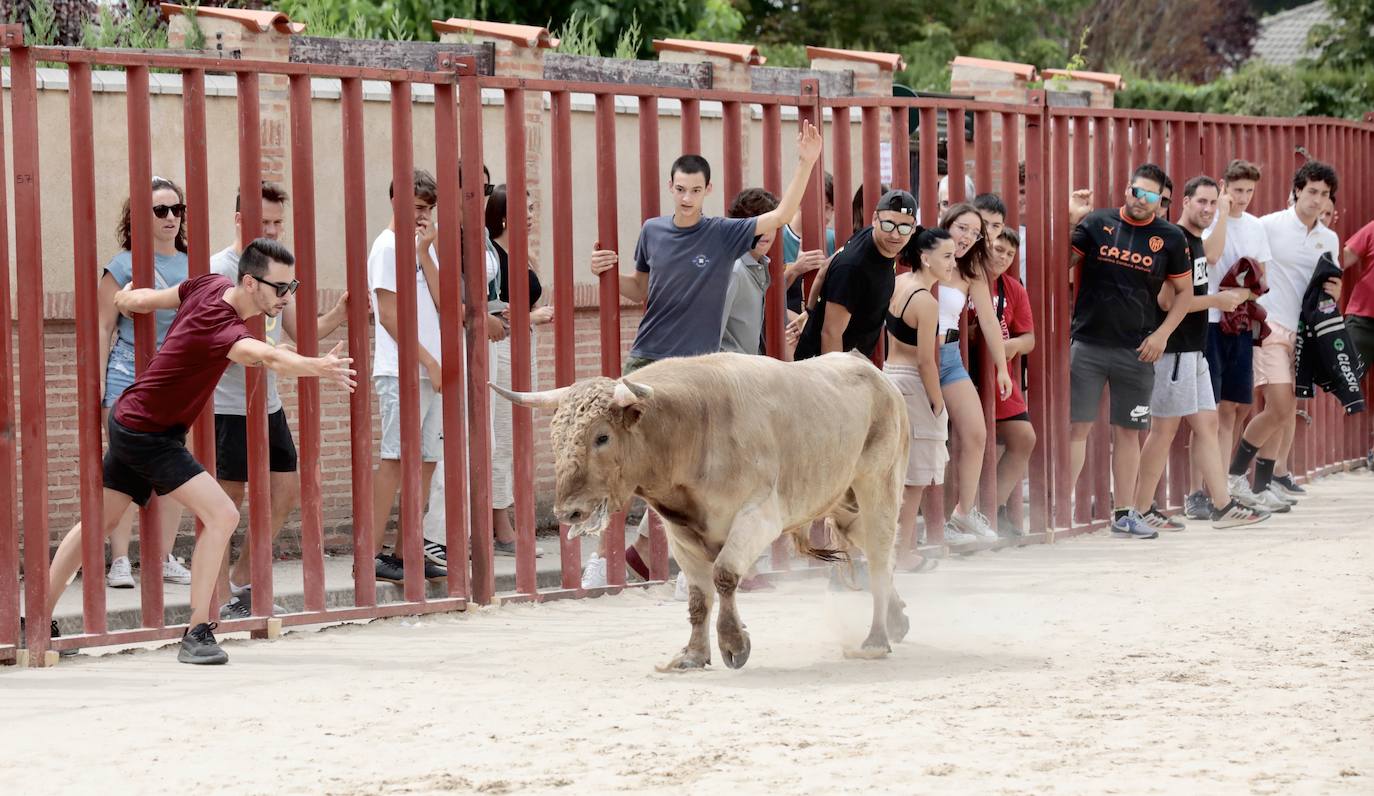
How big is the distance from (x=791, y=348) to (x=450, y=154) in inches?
83.9

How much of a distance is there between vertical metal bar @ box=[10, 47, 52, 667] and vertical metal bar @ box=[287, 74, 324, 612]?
42.4 inches

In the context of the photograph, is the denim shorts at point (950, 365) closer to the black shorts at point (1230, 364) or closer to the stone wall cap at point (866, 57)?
the black shorts at point (1230, 364)

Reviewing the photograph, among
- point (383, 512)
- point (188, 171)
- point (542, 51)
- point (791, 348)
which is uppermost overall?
point (542, 51)

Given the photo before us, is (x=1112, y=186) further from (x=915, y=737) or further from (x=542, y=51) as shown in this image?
(x=915, y=737)

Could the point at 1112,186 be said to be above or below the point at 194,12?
below

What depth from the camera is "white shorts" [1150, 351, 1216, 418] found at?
11242mm

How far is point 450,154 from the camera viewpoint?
8680 millimetres

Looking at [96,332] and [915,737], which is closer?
[915,737]

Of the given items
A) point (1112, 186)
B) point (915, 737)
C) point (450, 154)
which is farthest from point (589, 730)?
point (1112, 186)

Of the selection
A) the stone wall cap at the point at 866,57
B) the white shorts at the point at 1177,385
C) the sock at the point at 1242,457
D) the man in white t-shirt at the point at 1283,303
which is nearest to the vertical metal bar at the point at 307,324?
the white shorts at the point at 1177,385

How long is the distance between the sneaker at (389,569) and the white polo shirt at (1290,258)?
6.12 m

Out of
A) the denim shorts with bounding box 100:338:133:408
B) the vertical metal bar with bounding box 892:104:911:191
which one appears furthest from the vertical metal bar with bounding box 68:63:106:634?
the vertical metal bar with bounding box 892:104:911:191

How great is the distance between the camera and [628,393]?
6809mm

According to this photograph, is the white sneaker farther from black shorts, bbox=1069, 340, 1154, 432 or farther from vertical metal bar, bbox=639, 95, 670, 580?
black shorts, bbox=1069, 340, 1154, 432
